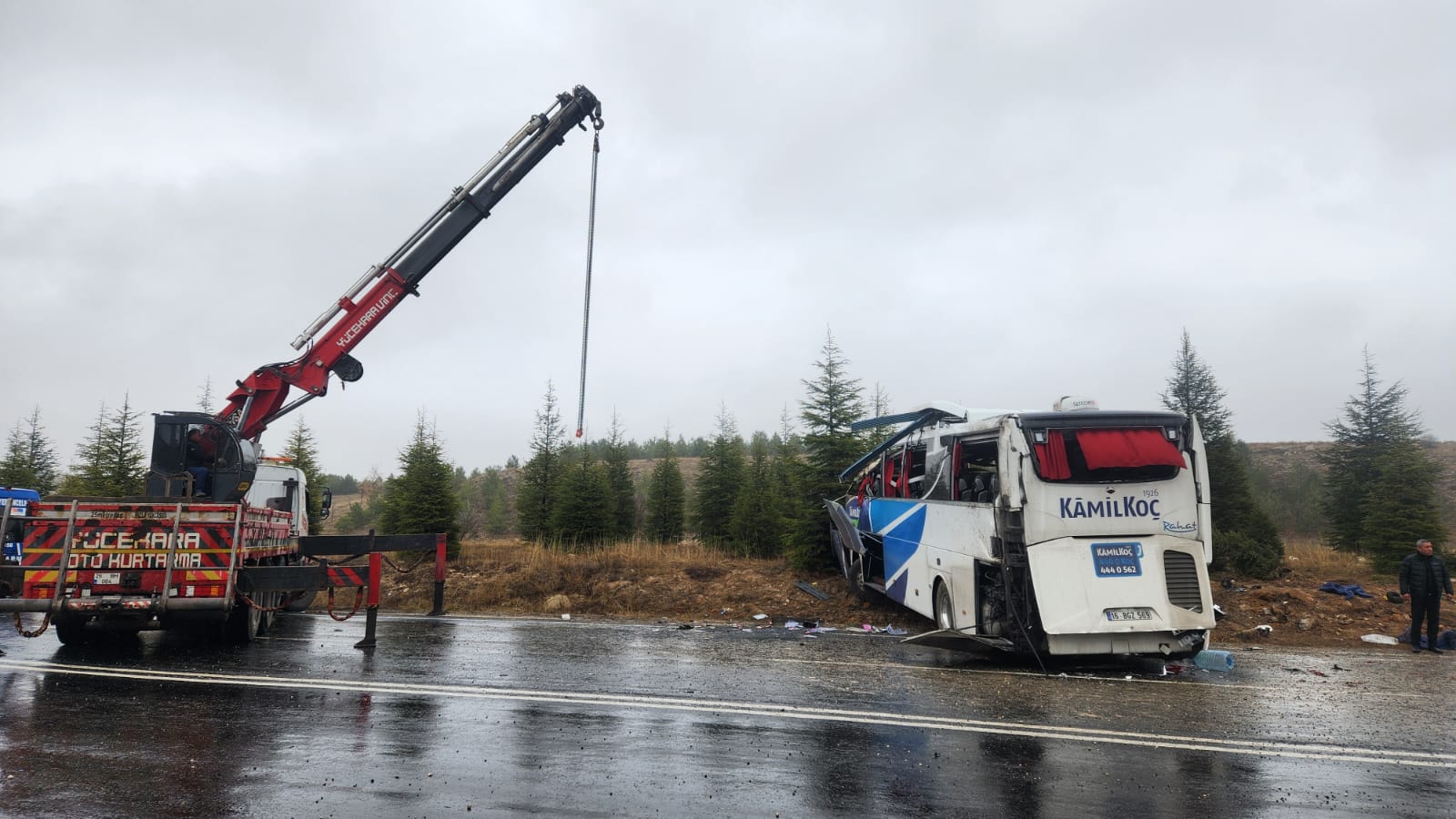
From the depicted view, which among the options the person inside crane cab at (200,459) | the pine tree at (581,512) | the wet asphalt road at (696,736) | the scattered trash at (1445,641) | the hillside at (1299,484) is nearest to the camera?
the wet asphalt road at (696,736)

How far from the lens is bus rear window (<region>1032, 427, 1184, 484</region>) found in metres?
9.35

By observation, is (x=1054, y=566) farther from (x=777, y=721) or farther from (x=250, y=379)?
(x=250, y=379)

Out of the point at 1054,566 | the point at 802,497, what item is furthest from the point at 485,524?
the point at 1054,566

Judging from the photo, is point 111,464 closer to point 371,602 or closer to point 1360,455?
point 371,602

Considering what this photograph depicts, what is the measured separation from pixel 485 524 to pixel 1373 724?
55136 mm

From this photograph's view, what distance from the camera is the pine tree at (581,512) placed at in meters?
25.7

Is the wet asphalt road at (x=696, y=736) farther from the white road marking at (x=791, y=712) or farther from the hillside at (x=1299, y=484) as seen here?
the hillside at (x=1299, y=484)

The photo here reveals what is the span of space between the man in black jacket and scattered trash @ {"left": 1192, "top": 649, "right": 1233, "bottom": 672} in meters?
4.36

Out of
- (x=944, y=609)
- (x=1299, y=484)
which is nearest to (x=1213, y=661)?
(x=944, y=609)

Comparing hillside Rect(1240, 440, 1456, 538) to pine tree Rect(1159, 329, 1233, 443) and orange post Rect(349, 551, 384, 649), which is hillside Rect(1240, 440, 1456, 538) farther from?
orange post Rect(349, 551, 384, 649)

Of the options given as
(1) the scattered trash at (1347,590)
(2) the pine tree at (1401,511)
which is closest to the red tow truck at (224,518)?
(1) the scattered trash at (1347,590)

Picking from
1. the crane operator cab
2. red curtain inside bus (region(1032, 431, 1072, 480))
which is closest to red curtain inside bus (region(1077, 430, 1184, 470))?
red curtain inside bus (region(1032, 431, 1072, 480))

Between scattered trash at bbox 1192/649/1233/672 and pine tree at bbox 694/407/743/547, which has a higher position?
pine tree at bbox 694/407/743/547

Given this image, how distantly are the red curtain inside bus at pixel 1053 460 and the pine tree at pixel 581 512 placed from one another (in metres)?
17.6
